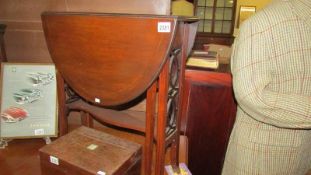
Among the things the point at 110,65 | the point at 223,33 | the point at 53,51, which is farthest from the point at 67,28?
the point at 223,33

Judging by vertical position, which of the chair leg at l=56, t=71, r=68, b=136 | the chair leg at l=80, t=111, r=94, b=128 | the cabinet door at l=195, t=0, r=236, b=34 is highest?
the cabinet door at l=195, t=0, r=236, b=34

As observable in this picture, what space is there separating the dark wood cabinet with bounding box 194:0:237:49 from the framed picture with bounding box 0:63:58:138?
3.95 meters

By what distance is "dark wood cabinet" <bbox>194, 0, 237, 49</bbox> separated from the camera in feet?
16.4

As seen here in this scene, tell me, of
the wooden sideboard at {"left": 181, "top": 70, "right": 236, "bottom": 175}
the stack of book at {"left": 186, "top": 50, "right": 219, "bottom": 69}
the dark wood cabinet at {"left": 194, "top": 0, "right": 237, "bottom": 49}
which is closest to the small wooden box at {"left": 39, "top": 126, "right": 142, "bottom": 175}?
the wooden sideboard at {"left": 181, "top": 70, "right": 236, "bottom": 175}

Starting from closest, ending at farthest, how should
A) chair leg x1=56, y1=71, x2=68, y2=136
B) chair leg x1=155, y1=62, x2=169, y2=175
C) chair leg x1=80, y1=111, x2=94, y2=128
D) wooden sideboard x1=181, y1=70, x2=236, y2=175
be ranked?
chair leg x1=155, y1=62, x2=169, y2=175 < chair leg x1=56, y1=71, x2=68, y2=136 < wooden sideboard x1=181, y1=70, x2=236, y2=175 < chair leg x1=80, y1=111, x2=94, y2=128

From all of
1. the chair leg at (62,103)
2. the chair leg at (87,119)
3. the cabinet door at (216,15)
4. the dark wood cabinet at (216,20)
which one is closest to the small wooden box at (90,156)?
the chair leg at (62,103)

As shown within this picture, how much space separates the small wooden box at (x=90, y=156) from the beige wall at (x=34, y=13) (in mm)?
713

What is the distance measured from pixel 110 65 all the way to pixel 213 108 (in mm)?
698

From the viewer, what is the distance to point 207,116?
4.63ft

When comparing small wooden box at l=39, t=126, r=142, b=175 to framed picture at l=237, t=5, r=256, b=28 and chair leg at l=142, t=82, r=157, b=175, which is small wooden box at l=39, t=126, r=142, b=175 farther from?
framed picture at l=237, t=5, r=256, b=28

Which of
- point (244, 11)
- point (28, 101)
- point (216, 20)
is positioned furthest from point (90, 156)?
point (244, 11)

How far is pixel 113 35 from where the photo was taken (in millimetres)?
911

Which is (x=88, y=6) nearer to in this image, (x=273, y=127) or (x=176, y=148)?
(x=176, y=148)

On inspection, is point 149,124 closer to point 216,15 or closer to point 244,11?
point 216,15
